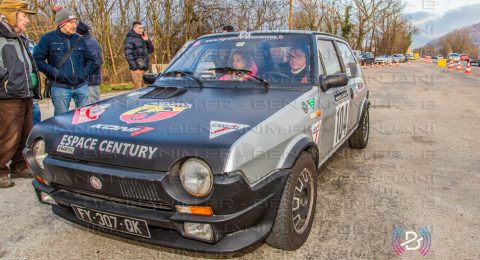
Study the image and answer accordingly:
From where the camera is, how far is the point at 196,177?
1.89 metres

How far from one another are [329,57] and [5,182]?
362 cm

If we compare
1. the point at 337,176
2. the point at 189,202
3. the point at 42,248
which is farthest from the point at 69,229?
the point at 337,176

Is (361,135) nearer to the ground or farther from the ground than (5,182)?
farther from the ground

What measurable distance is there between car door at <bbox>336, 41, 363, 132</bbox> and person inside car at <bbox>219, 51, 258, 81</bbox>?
4.49 ft

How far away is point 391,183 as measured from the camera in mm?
3727

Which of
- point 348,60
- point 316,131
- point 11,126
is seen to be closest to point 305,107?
point 316,131

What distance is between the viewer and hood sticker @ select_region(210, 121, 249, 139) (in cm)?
203

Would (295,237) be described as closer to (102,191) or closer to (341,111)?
(102,191)

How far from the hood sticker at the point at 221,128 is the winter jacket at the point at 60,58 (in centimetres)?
304

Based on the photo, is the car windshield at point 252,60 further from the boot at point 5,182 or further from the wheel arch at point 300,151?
the boot at point 5,182

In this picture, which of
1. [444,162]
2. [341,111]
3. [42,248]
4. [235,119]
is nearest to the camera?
[235,119]

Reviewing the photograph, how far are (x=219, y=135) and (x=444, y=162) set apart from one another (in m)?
3.65

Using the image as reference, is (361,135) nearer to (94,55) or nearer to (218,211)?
(218,211)

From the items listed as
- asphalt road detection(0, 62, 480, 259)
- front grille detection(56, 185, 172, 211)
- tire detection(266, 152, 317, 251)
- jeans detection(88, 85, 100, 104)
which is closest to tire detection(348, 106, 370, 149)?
asphalt road detection(0, 62, 480, 259)
